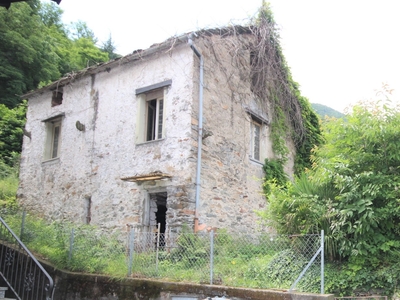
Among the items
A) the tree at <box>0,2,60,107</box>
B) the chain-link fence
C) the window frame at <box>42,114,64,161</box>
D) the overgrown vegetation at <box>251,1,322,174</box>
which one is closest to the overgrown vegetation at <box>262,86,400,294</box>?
the chain-link fence

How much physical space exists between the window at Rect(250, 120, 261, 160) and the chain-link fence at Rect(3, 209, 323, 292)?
4.39 meters

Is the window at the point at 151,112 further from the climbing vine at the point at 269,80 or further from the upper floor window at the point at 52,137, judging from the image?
the upper floor window at the point at 52,137

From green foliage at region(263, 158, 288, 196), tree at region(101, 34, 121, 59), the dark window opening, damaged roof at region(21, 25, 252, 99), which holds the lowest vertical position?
green foliage at region(263, 158, 288, 196)

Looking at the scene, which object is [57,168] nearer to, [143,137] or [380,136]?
[143,137]

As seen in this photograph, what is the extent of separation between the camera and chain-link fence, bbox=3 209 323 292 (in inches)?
271

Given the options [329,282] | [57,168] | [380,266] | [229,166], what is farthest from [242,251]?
[57,168]

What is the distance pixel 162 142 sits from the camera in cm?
1049

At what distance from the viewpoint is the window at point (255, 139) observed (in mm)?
12625

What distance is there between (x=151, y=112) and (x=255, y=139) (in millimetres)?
3590

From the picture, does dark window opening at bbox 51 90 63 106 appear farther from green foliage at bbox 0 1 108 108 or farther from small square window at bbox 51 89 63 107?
green foliage at bbox 0 1 108 108

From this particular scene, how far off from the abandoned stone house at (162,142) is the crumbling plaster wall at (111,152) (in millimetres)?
31

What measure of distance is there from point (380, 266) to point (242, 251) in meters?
2.38

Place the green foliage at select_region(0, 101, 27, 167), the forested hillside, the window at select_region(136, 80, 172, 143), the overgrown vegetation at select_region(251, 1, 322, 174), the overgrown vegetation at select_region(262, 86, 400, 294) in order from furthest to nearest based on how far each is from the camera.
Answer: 1. the forested hillside
2. the green foliage at select_region(0, 101, 27, 167)
3. the overgrown vegetation at select_region(251, 1, 322, 174)
4. the window at select_region(136, 80, 172, 143)
5. the overgrown vegetation at select_region(262, 86, 400, 294)

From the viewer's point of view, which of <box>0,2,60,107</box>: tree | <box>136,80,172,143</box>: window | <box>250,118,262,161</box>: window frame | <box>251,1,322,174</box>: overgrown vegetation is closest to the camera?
<box>136,80,172,143</box>: window
